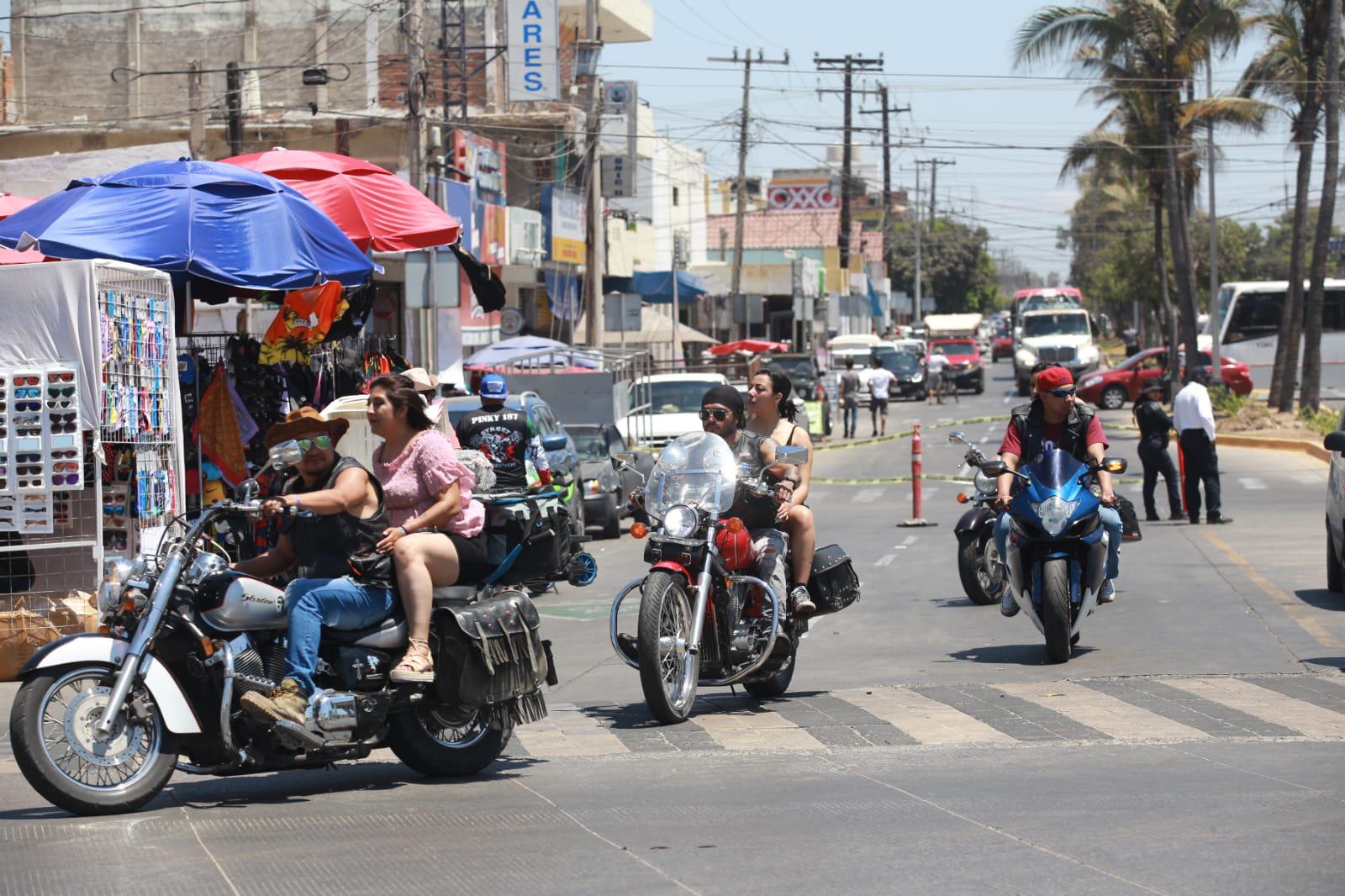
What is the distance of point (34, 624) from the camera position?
11.2 meters

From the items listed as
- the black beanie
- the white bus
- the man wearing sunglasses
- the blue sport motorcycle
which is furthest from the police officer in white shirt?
the white bus

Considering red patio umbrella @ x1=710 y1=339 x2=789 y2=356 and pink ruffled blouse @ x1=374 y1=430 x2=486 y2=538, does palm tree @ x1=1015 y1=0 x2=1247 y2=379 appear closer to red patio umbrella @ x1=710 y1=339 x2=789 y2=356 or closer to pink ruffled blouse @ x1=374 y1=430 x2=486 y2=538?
red patio umbrella @ x1=710 y1=339 x2=789 y2=356

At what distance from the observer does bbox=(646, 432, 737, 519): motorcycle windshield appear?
9016 mm

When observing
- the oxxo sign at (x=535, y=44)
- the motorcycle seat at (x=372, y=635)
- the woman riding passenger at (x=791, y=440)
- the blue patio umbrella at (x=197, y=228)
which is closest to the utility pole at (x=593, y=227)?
the oxxo sign at (x=535, y=44)

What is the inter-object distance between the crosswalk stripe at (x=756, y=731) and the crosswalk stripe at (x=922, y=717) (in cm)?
54

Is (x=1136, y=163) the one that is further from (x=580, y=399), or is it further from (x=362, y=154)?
(x=580, y=399)

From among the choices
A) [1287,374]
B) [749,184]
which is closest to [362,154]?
[1287,374]

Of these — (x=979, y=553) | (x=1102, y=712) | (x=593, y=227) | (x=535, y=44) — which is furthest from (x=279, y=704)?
(x=535, y=44)

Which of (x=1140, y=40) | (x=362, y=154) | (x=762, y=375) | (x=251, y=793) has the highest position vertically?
(x=1140, y=40)

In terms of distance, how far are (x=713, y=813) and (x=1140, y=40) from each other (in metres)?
36.6

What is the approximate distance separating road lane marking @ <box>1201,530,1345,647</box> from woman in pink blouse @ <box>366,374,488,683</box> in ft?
22.2

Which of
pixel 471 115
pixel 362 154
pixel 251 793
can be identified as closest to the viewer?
pixel 251 793

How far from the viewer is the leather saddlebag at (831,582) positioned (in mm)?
9884

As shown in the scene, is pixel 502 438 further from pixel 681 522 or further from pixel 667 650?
pixel 667 650
